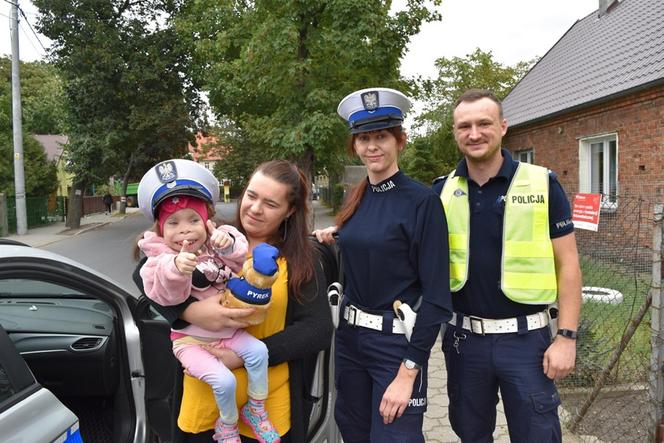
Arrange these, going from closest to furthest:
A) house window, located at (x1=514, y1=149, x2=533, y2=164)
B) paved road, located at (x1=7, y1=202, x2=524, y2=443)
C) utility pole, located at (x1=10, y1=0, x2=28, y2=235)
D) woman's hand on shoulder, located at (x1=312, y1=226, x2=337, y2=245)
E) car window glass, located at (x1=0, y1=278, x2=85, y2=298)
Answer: woman's hand on shoulder, located at (x1=312, y1=226, x2=337, y2=245), car window glass, located at (x1=0, y1=278, x2=85, y2=298), paved road, located at (x1=7, y1=202, x2=524, y2=443), house window, located at (x1=514, y1=149, x2=533, y2=164), utility pole, located at (x1=10, y1=0, x2=28, y2=235)

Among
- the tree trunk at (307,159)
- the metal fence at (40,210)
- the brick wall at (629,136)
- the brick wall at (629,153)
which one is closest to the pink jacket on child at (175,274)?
the brick wall at (629,153)

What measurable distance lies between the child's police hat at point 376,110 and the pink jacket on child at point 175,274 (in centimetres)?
68

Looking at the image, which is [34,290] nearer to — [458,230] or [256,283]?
[256,283]

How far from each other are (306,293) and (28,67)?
6033 centimetres

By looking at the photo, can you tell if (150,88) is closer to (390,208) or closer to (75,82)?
(75,82)

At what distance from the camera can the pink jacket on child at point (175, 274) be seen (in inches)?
63.7

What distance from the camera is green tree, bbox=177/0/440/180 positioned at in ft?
35.1

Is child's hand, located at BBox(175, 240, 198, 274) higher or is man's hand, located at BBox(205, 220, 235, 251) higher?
man's hand, located at BBox(205, 220, 235, 251)

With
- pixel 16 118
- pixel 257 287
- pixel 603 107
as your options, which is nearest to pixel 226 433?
pixel 257 287

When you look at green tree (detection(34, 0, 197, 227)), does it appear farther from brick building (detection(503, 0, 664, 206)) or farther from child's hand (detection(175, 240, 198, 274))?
child's hand (detection(175, 240, 198, 274))

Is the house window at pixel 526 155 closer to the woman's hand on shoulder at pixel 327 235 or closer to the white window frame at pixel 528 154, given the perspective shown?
the white window frame at pixel 528 154

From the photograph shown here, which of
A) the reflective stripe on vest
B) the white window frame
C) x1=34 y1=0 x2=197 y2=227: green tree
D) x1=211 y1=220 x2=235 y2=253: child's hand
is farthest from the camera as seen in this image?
x1=34 y1=0 x2=197 y2=227: green tree

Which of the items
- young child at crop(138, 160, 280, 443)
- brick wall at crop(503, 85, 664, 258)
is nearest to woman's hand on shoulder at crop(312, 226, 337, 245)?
young child at crop(138, 160, 280, 443)

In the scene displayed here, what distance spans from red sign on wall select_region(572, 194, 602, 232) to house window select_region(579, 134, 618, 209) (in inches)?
279
